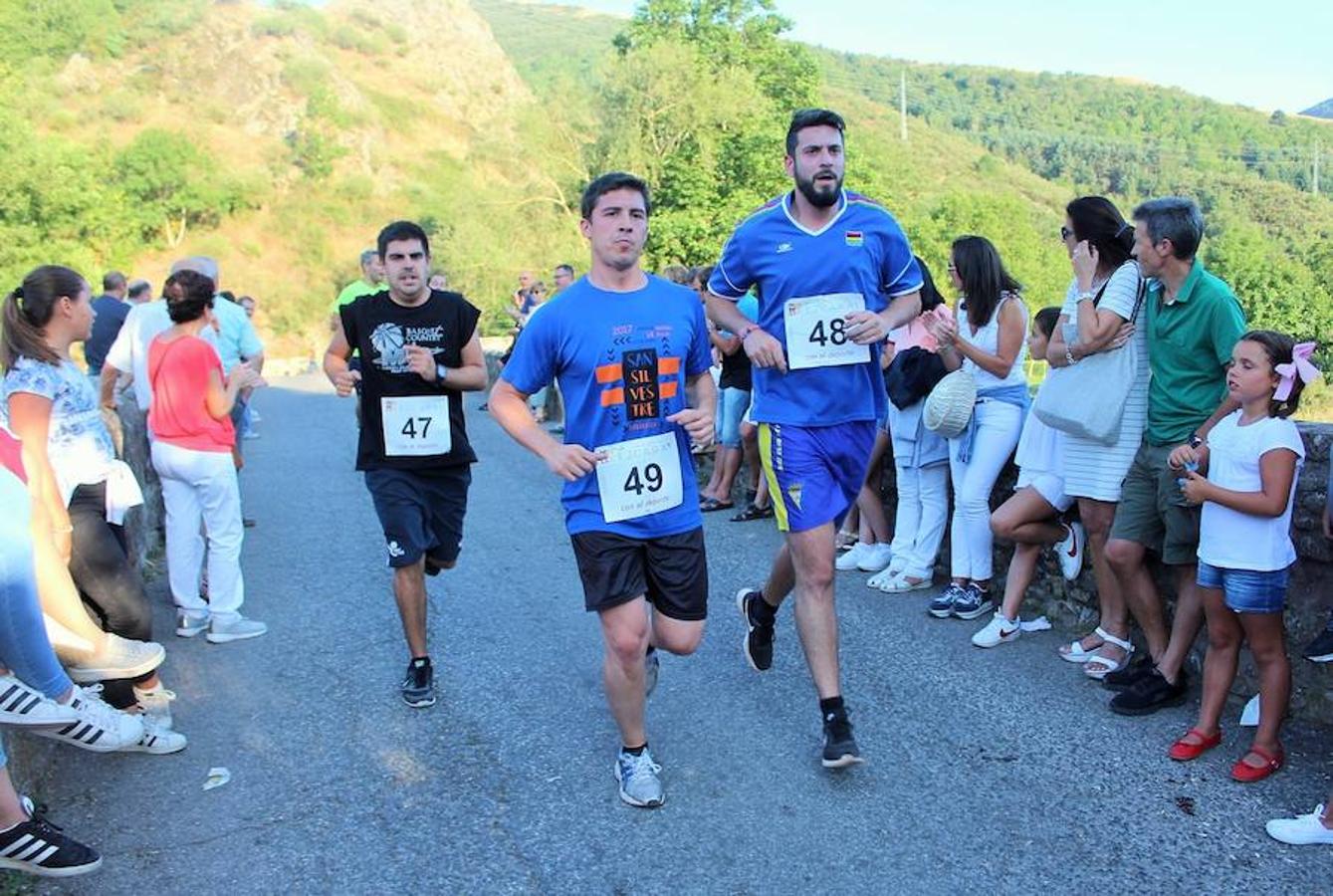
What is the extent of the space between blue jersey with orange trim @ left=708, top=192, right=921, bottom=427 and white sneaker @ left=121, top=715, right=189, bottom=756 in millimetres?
2856

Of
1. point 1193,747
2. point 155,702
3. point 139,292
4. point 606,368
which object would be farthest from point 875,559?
point 139,292

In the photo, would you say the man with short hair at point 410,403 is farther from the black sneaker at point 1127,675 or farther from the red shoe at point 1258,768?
the red shoe at point 1258,768

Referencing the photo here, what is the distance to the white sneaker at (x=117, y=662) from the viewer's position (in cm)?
425

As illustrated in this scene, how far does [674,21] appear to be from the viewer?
52938 mm

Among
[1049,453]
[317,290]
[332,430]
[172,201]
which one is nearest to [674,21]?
[317,290]

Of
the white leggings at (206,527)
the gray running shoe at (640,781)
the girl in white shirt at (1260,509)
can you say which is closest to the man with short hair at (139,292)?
the white leggings at (206,527)

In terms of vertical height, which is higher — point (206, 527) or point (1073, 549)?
point (206, 527)

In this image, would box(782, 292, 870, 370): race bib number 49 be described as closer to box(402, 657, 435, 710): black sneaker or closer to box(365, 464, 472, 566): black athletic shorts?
box(365, 464, 472, 566): black athletic shorts

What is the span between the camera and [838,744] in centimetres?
390

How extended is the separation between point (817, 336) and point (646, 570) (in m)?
1.20

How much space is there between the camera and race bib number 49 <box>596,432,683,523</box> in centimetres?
372

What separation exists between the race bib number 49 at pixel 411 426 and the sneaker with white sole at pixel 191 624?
2095mm

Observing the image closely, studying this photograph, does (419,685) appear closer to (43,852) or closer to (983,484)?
(43,852)

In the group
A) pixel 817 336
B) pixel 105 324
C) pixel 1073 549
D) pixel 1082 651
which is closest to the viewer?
pixel 817 336
